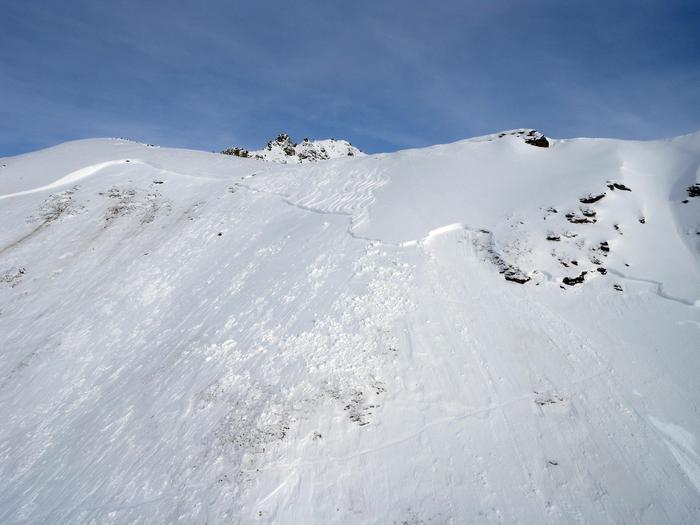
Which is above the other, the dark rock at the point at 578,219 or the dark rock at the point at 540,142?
the dark rock at the point at 540,142

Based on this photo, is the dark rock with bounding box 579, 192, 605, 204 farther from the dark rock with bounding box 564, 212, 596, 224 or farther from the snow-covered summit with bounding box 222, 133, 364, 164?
the snow-covered summit with bounding box 222, 133, 364, 164

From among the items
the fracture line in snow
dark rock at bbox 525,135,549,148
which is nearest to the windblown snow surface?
dark rock at bbox 525,135,549,148

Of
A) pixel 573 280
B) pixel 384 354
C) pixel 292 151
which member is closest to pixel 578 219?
pixel 573 280

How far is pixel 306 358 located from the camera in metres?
11.5

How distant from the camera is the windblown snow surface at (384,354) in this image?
856 centimetres

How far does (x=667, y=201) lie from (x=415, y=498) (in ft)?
50.1

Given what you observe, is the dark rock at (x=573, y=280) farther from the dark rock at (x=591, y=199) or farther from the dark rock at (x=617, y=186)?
the dark rock at (x=617, y=186)

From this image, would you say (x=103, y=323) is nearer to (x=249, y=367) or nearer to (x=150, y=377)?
(x=150, y=377)

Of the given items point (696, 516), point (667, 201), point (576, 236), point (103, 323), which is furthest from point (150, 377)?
point (667, 201)

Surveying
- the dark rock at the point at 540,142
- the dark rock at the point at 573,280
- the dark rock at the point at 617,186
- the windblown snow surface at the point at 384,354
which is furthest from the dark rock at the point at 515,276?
the dark rock at the point at 540,142

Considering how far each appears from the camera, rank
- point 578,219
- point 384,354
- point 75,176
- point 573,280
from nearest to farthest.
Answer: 1. point 384,354
2. point 573,280
3. point 578,219
4. point 75,176

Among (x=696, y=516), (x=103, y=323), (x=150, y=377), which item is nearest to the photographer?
(x=696, y=516)

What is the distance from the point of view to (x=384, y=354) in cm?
1131

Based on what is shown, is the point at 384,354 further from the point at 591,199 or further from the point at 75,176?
the point at 75,176
